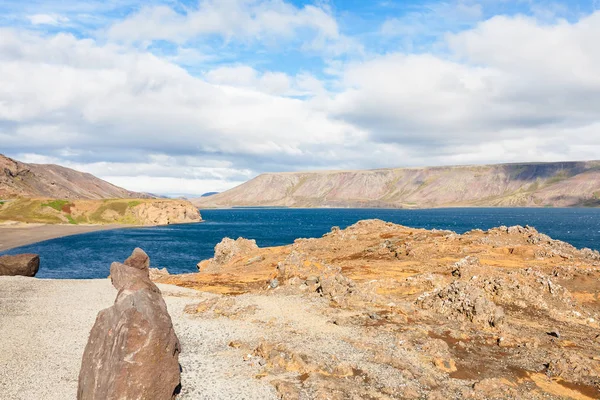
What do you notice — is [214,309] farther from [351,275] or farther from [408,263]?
[408,263]

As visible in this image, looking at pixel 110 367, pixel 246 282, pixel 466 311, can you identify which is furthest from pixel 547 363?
pixel 246 282

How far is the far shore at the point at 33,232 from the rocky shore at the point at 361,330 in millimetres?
94390

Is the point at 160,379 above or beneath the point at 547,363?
above

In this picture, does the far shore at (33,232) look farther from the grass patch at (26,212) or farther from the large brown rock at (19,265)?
the large brown rock at (19,265)

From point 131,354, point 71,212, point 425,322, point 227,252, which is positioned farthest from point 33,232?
point 131,354

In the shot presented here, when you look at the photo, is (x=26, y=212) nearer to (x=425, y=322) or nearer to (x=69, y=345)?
(x=69, y=345)

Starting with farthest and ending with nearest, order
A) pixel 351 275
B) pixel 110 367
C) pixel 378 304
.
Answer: pixel 351 275 < pixel 378 304 < pixel 110 367

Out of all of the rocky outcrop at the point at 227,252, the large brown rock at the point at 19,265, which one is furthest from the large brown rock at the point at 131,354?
the rocky outcrop at the point at 227,252

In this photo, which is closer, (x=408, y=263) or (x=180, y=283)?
(x=180, y=283)

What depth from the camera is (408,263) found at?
47.1m

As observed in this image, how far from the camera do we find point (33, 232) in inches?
5566

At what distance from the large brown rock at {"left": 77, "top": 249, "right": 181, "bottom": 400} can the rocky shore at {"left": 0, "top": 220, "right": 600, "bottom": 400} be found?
206 centimetres

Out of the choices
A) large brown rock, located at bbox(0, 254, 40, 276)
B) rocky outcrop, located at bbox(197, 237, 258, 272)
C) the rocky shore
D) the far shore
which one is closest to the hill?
the far shore

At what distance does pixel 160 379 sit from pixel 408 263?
35.6 metres
